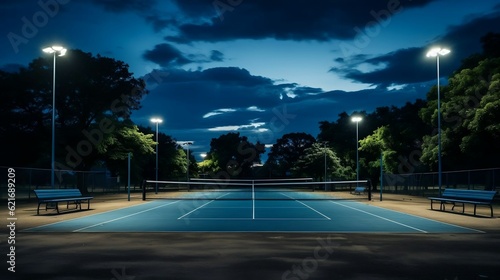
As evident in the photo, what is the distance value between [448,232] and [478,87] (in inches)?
919

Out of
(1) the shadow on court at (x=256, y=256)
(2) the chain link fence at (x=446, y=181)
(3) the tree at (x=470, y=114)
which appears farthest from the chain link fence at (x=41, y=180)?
(3) the tree at (x=470, y=114)

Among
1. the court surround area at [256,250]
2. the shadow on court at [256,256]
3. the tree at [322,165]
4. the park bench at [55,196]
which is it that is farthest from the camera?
the tree at [322,165]

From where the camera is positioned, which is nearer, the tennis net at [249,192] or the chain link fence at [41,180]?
the chain link fence at [41,180]

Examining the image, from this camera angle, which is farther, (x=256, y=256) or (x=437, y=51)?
(x=437, y=51)

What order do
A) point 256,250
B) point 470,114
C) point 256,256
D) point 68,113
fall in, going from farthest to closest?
1. point 68,113
2. point 470,114
3. point 256,250
4. point 256,256

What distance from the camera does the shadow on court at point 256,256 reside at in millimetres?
8531

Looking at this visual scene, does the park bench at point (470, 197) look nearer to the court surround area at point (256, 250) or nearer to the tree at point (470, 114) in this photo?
the court surround area at point (256, 250)

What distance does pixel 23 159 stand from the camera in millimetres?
44281

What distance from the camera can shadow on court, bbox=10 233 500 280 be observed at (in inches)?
336

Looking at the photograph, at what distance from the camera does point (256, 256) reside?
→ 10250 millimetres

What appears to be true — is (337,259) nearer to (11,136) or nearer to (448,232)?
(448,232)

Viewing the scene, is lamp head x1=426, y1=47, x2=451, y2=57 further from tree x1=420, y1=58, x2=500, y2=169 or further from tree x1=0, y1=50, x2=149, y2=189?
tree x1=0, y1=50, x2=149, y2=189

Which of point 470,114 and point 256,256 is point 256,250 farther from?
point 470,114

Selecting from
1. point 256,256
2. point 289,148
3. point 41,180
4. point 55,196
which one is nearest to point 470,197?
point 256,256
